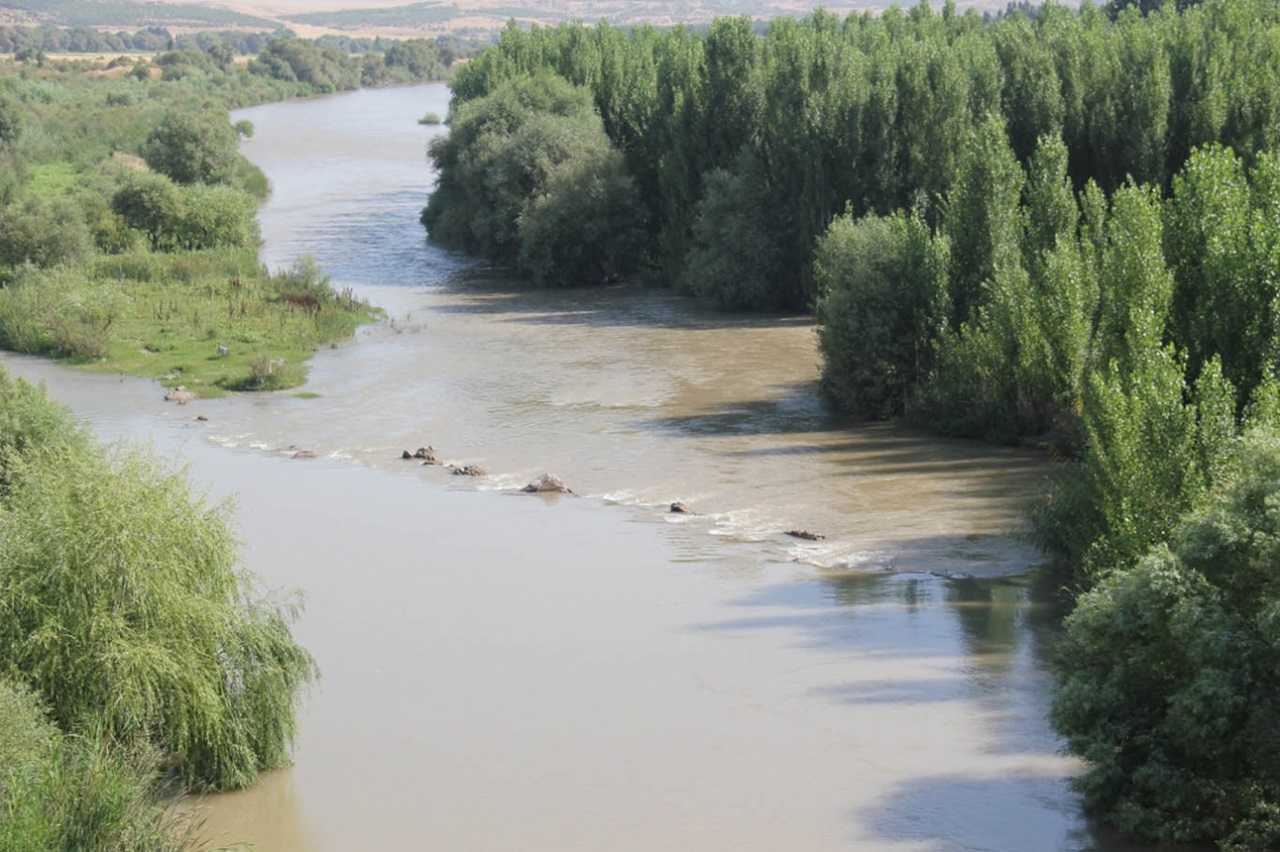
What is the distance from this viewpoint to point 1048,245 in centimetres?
3031

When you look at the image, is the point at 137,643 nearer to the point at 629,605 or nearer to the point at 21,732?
the point at 21,732

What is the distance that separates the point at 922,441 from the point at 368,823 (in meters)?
17.7

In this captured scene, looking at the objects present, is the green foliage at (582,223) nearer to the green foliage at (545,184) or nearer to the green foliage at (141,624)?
the green foliage at (545,184)

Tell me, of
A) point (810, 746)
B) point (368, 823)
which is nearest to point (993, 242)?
point (810, 746)

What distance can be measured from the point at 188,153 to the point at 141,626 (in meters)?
49.4

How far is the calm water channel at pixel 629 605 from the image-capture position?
15820 millimetres

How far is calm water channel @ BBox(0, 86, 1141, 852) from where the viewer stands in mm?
15820

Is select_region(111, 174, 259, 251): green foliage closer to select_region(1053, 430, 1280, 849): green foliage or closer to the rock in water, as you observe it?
the rock in water

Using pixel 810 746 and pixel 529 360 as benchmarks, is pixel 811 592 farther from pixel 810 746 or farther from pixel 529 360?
pixel 529 360

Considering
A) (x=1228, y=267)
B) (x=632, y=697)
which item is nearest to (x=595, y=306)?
(x=1228, y=267)

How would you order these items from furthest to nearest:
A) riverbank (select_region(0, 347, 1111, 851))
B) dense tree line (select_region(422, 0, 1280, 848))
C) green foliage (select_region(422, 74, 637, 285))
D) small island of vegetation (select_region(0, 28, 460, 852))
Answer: green foliage (select_region(422, 74, 637, 285)), riverbank (select_region(0, 347, 1111, 851)), dense tree line (select_region(422, 0, 1280, 848)), small island of vegetation (select_region(0, 28, 460, 852))

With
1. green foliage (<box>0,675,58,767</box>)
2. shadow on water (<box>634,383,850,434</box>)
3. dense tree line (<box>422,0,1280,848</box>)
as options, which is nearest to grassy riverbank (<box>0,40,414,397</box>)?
dense tree line (<box>422,0,1280,848</box>)

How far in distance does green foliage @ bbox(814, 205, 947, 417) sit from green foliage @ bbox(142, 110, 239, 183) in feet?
115

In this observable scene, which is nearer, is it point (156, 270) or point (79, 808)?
point (79, 808)
